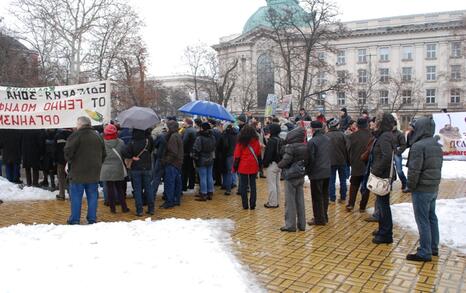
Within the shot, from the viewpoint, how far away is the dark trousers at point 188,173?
11.5 m

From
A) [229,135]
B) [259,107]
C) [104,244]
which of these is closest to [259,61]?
[259,107]

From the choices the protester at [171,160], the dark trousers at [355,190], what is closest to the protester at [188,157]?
the protester at [171,160]

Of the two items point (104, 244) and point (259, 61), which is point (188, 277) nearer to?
point (104, 244)

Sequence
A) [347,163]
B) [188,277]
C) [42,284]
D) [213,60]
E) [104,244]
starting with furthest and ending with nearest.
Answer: [213,60]
[347,163]
[104,244]
[188,277]
[42,284]

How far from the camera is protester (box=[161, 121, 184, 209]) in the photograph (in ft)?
31.4

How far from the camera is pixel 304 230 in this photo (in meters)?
7.80

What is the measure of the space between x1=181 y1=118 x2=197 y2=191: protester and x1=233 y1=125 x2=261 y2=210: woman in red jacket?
1918 millimetres

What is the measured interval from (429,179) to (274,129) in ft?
13.5

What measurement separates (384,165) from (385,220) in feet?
2.84

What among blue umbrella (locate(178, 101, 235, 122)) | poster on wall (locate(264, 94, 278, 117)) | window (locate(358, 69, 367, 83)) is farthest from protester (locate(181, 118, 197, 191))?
window (locate(358, 69, 367, 83))

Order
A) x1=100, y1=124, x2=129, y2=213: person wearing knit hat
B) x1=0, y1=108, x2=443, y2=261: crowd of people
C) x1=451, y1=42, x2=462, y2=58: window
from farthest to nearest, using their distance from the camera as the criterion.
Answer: x1=451, y1=42, x2=462, y2=58: window, x1=100, y1=124, x2=129, y2=213: person wearing knit hat, x1=0, y1=108, x2=443, y2=261: crowd of people

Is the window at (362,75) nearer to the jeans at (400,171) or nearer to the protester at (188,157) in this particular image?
the jeans at (400,171)

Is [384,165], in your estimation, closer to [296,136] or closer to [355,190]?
[296,136]

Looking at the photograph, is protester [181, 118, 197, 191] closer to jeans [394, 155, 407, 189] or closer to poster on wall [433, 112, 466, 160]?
jeans [394, 155, 407, 189]
